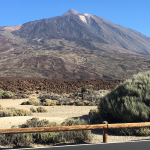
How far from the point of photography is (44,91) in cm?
2416

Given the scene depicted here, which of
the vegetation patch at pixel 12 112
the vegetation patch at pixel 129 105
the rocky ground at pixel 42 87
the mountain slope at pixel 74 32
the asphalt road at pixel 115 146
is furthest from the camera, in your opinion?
the mountain slope at pixel 74 32

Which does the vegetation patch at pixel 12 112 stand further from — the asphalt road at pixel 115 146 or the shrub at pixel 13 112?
the asphalt road at pixel 115 146

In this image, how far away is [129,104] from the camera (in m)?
7.64

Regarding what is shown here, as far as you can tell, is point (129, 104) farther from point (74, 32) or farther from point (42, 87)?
point (74, 32)

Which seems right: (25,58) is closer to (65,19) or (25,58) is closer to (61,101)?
(61,101)

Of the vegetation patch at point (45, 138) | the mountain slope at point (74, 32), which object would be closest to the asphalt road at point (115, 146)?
the vegetation patch at point (45, 138)

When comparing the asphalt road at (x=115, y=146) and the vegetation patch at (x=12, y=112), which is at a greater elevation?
the vegetation patch at (x=12, y=112)

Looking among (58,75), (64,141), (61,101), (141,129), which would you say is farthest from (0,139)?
(58,75)

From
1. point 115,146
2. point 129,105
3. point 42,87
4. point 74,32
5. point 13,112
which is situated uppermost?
point 74,32

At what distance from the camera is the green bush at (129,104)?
7.43 m

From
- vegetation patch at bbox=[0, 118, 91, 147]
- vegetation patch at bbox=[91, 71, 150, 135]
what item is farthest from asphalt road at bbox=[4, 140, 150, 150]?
vegetation patch at bbox=[91, 71, 150, 135]

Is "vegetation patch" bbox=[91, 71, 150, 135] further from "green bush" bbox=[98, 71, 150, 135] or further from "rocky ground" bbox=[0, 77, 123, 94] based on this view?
"rocky ground" bbox=[0, 77, 123, 94]

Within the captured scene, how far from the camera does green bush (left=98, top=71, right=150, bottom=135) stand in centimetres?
743

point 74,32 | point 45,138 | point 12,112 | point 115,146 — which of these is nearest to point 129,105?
point 115,146
